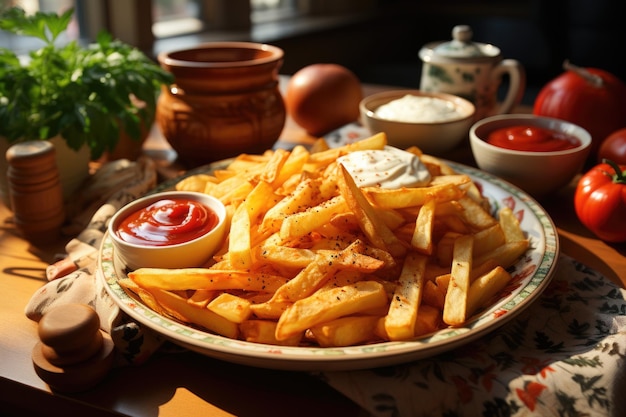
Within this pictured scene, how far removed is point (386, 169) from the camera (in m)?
1.50

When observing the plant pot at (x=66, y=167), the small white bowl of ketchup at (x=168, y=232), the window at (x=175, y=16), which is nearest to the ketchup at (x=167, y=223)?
the small white bowl of ketchup at (x=168, y=232)

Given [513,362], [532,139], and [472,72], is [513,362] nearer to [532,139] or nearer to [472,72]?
[532,139]

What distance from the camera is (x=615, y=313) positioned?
125cm

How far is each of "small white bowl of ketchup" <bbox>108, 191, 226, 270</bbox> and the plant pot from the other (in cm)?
39

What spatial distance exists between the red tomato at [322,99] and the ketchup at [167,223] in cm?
100

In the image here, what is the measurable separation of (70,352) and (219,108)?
105 centimetres

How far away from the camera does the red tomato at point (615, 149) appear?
185 cm

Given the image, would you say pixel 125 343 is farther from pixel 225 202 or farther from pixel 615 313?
pixel 615 313

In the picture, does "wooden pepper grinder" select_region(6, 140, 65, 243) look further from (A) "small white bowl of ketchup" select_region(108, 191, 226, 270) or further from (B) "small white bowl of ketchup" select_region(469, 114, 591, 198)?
(B) "small white bowl of ketchup" select_region(469, 114, 591, 198)

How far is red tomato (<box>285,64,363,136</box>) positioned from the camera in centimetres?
234

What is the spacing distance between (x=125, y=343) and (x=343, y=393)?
1.34 ft

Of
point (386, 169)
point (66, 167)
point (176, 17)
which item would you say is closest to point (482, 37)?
point (176, 17)

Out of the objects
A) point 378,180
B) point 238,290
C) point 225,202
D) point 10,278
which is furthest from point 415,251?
point 10,278

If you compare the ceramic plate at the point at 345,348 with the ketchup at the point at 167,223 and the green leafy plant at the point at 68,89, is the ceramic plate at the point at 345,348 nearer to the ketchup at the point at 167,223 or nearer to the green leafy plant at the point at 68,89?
the ketchup at the point at 167,223
